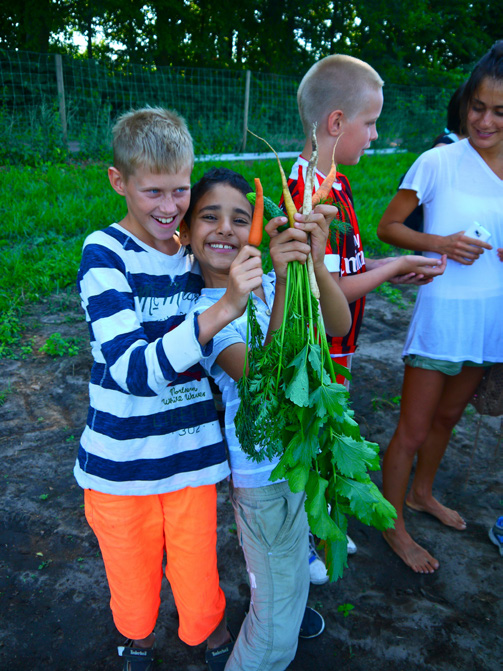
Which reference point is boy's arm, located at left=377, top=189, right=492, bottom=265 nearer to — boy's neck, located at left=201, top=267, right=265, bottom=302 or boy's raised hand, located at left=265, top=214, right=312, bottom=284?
boy's neck, located at left=201, top=267, right=265, bottom=302

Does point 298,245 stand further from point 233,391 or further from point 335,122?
point 335,122

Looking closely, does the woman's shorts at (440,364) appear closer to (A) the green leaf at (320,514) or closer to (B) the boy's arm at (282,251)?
(B) the boy's arm at (282,251)

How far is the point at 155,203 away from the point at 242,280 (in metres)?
0.57

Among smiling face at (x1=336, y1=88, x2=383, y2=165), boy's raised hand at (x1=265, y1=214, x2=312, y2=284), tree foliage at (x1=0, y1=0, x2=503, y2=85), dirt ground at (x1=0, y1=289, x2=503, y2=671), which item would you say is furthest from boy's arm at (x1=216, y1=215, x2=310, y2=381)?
tree foliage at (x1=0, y1=0, x2=503, y2=85)

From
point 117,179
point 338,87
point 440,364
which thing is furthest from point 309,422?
→ point 338,87

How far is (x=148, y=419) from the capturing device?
176 cm

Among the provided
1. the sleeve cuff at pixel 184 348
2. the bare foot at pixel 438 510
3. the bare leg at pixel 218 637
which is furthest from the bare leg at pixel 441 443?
the sleeve cuff at pixel 184 348

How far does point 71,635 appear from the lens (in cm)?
225

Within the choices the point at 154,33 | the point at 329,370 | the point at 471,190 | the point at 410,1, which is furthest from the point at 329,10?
the point at 329,370

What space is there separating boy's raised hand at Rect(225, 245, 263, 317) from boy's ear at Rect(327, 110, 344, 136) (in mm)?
1082

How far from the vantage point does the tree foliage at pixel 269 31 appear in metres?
13.9

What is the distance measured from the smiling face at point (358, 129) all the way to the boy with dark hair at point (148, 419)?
750 mm

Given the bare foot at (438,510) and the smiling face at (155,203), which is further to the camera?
the bare foot at (438,510)

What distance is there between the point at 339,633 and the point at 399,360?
2.83 m
